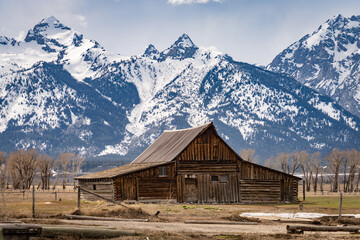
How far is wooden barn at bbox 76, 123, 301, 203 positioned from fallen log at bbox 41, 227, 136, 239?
3383 centimetres

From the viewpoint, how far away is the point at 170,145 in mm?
68500

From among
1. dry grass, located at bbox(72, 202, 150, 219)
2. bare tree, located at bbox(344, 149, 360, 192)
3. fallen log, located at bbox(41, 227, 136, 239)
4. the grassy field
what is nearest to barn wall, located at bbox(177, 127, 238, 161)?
the grassy field

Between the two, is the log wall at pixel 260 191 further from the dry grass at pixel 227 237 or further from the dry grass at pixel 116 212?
the dry grass at pixel 227 237

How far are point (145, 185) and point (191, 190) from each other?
495 cm

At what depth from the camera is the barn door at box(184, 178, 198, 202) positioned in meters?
62.3

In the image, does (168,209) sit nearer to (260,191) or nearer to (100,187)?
(100,187)

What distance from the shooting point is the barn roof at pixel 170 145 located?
63906 mm

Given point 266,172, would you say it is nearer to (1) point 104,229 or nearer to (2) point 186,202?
(2) point 186,202

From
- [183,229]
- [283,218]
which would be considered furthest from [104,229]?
[283,218]

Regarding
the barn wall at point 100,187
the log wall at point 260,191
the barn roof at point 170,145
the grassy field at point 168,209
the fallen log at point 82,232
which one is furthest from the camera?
the log wall at point 260,191

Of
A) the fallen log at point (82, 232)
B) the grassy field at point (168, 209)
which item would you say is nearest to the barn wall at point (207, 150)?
the grassy field at point (168, 209)

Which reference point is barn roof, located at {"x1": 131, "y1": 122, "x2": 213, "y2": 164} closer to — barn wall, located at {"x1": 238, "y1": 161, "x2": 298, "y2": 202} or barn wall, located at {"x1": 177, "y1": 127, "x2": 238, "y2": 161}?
barn wall, located at {"x1": 177, "y1": 127, "x2": 238, "y2": 161}

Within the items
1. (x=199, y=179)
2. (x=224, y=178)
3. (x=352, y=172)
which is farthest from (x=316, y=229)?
(x=352, y=172)

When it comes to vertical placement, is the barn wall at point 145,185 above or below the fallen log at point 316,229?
above
